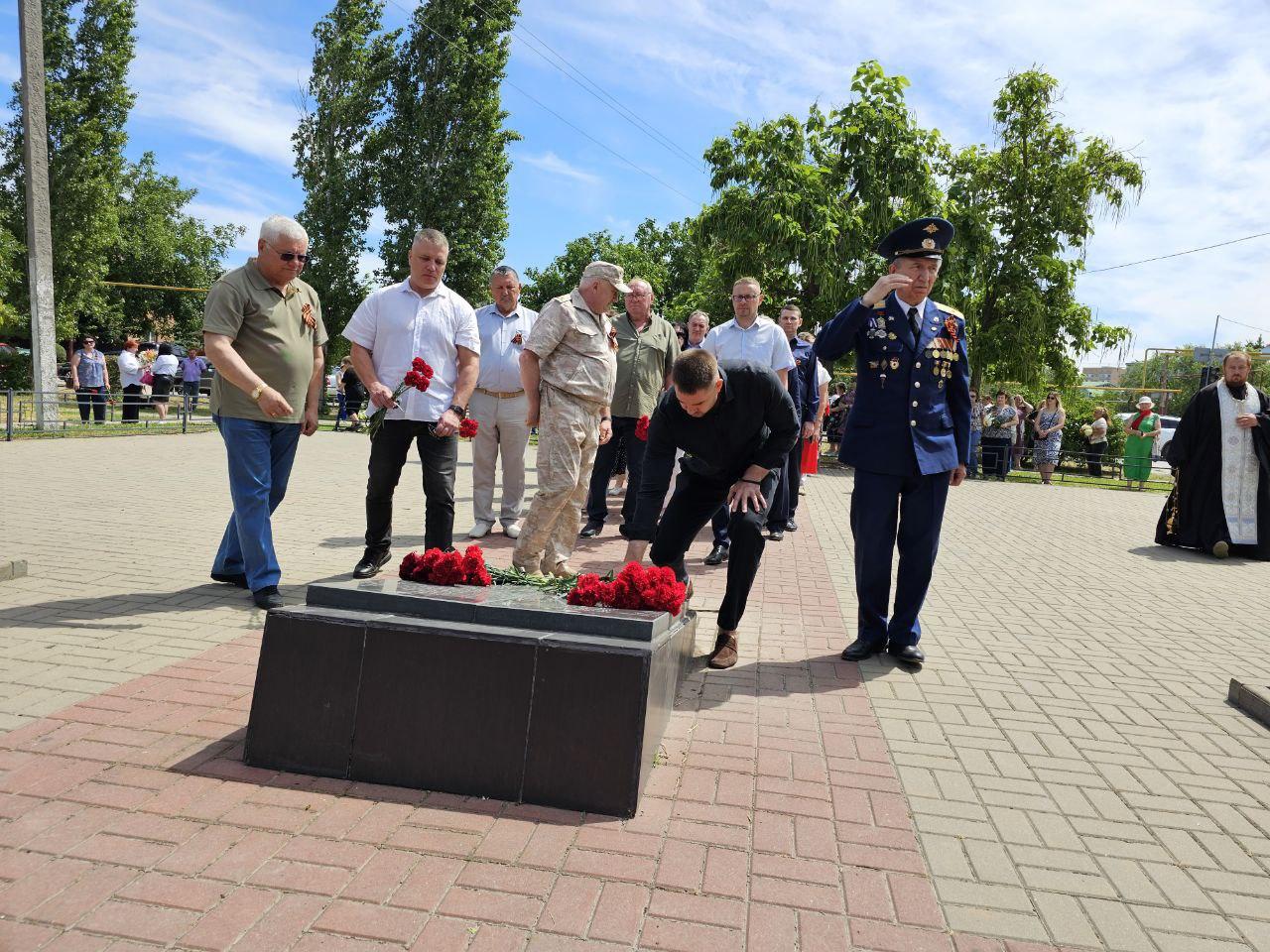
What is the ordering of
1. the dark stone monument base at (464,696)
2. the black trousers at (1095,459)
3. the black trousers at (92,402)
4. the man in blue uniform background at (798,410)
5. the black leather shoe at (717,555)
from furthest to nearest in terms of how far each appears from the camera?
the black trousers at (1095,459)
the black trousers at (92,402)
the man in blue uniform background at (798,410)
the black leather shoe at (717,555)
the dark stone monument base at (464,696)

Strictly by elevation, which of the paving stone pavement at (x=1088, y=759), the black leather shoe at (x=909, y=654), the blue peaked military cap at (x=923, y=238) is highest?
the blue peaked military cap at (x=923, y=238)

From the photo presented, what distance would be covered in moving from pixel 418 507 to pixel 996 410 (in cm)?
1546

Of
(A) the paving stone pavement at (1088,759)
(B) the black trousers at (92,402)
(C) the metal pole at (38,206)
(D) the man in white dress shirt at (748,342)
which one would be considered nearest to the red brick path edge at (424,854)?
(A) the paving stone pavement at (1088,759)

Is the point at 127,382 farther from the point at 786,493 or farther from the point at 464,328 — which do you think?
the point at 464,328

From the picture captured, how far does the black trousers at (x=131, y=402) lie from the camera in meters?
19.4

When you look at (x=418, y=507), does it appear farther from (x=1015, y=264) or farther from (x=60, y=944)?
(x=1015, y=264)

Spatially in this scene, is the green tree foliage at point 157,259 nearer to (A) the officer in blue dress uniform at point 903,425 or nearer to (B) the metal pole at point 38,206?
(B) the metal pole at point 38,206

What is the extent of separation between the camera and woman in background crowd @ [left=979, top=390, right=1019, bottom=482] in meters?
21.0

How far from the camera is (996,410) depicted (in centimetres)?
2147

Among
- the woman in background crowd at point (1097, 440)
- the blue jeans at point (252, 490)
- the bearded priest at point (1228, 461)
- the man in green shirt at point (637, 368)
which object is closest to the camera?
the blue jeans at point (252, 490)

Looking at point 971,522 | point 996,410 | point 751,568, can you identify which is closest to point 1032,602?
point 751,568

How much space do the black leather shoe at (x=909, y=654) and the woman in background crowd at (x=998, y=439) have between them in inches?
668

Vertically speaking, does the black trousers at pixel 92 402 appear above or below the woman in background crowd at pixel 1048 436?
below

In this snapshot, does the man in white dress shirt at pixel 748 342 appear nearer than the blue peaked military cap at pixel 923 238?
No
